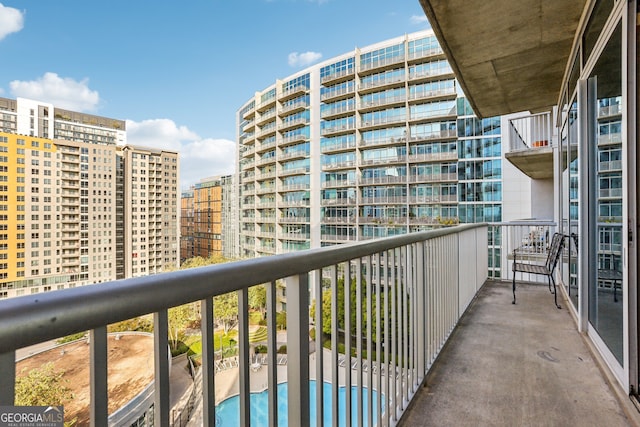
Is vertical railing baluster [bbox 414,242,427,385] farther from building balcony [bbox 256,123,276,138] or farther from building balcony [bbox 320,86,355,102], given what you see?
building balcony [bbox 256,123,276,138]

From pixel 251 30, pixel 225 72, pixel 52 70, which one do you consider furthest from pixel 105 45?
pixel 251 30

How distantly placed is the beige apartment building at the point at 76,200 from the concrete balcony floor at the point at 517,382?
14.5 meters

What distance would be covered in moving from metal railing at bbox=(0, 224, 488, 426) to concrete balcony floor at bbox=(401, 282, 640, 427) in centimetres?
15

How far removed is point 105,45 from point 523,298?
3662cm

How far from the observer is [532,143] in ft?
21.0

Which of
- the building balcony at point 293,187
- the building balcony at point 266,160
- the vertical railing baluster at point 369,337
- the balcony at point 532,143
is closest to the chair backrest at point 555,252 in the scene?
the balcony at point 532,143

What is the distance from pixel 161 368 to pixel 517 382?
2.19 m

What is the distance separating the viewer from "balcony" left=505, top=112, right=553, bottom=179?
5520 mm

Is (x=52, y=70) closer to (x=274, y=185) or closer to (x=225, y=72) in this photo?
(x=225, y=72)

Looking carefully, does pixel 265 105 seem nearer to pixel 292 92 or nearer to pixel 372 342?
pixel 292 92

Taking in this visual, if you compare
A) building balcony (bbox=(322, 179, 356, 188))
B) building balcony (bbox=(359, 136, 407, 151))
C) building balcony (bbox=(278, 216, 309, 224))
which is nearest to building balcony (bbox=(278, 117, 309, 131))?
building balcony (bbox=(322, 179, 356, 188))

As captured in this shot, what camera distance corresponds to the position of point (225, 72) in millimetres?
33938

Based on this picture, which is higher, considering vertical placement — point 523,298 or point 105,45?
point 105,45

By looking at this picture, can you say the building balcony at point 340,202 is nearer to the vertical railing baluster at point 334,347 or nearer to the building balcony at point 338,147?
the building balcony at point 338,147
